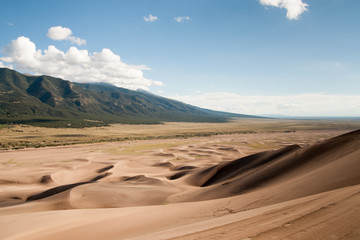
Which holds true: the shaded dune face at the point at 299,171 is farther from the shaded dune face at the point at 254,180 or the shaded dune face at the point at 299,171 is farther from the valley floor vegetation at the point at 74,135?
the valley floor vegetation at the point at 74,135

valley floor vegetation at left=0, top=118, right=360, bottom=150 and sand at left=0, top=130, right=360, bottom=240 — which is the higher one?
sand at left=0, top=130, right=360, bottom=240

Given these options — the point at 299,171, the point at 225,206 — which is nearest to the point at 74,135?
the point at 299,171

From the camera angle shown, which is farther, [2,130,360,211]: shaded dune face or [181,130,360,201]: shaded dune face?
[2,130,360,211]: shaded dune face

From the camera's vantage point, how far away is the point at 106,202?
52.0ft

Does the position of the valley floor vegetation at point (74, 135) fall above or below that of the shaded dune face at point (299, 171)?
below

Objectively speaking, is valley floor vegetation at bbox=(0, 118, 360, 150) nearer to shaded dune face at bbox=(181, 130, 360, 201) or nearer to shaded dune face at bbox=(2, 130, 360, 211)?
shaded dune face at bbox=(2, 130, 360, 211)

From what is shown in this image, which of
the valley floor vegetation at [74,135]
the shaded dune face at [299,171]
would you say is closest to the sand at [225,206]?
the shaded dune face at [299,171]

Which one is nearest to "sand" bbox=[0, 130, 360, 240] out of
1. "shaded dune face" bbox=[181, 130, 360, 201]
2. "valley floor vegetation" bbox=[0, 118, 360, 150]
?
"shaded dune face" bbox=[181, 130, 360, 201]

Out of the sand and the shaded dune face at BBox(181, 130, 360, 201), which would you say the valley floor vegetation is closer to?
the sand

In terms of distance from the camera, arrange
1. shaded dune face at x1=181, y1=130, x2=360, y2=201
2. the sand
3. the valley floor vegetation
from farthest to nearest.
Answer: the valley floor vegetation → shaded dune face at x1=181, y1=130, x2=360, y2=201 → the sand

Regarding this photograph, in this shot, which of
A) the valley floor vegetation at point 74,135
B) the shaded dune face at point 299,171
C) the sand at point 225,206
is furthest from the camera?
the valley floor vegetation at point 74,135

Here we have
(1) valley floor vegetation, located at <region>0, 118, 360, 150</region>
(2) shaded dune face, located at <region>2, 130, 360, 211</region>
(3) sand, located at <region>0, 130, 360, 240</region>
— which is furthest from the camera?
(1) valley floor vegetation, located at <region>0, 118, 360, 150</region>

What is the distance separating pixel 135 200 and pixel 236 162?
461 inches

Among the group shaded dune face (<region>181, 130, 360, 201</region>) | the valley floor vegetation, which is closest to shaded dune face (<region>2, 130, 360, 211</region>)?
shaded dune face (<region>181, 130, 360, 201</region>)
